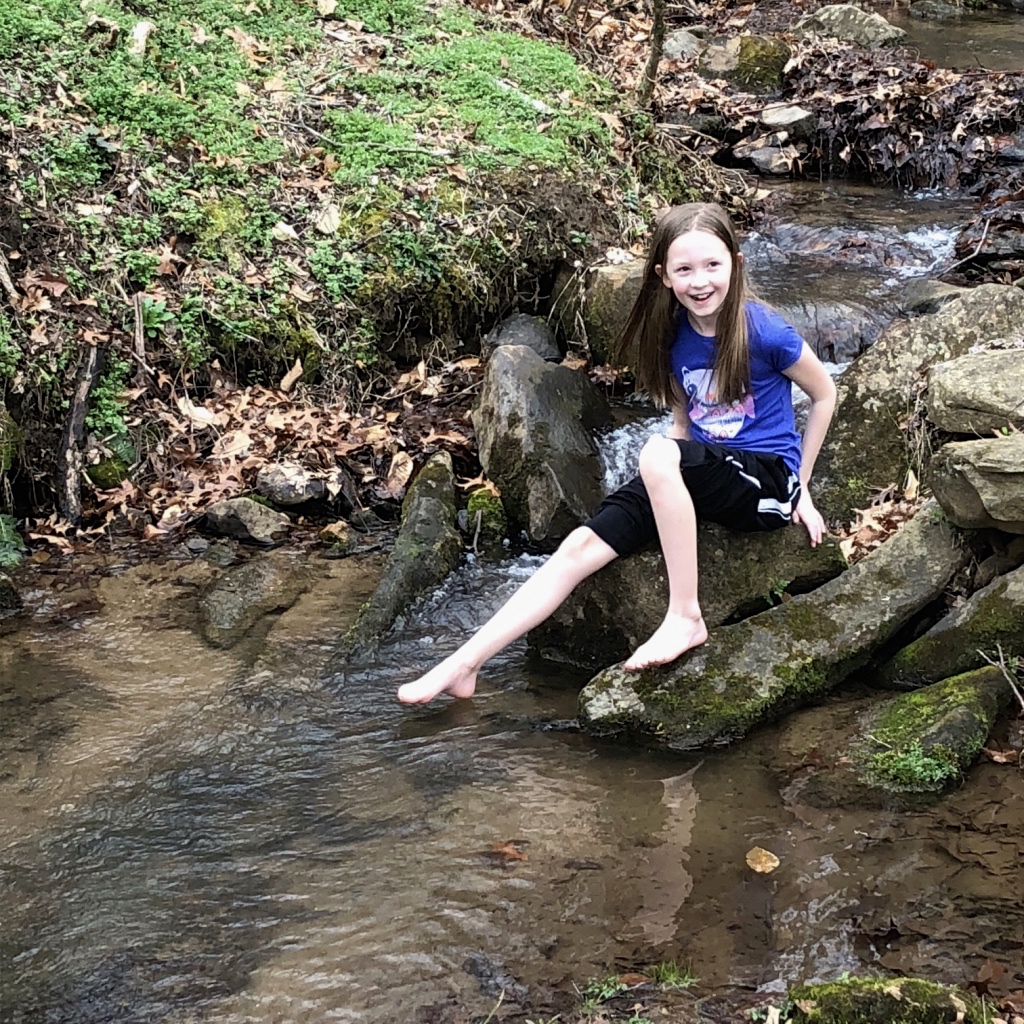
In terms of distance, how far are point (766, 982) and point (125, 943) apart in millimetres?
1741

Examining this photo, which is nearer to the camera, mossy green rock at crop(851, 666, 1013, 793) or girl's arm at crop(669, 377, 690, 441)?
mossy green rock at crop(851, 666, 1013, 793)

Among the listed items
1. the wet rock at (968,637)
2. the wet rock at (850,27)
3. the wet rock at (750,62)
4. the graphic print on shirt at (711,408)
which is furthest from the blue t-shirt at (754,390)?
the wet rock at (850,27)

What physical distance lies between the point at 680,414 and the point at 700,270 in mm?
616

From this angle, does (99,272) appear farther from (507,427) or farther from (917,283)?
(917,283)

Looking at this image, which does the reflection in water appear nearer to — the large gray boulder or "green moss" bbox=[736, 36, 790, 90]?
the large gray boulder

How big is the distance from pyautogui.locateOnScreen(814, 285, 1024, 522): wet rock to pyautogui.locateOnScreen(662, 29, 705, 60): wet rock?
795cm

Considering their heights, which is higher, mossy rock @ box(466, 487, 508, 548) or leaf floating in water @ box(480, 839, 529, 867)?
mossy rock @ box(466, 487, 508, 548)

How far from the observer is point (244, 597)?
4.84 m

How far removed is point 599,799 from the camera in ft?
11.0

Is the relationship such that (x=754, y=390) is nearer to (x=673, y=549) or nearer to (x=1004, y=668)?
(x=673, y=549)

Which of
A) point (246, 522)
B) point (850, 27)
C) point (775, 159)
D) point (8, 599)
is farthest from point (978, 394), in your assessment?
point (850, 27)

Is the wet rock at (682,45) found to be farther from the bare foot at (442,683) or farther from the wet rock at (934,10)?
the bare foot at (442,683)

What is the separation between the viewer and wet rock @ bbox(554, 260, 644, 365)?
20.4 feet

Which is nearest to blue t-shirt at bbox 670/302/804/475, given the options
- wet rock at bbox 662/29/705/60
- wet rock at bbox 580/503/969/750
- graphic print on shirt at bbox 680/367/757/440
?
graphic print on shirt at bbox 680/367/757/440
